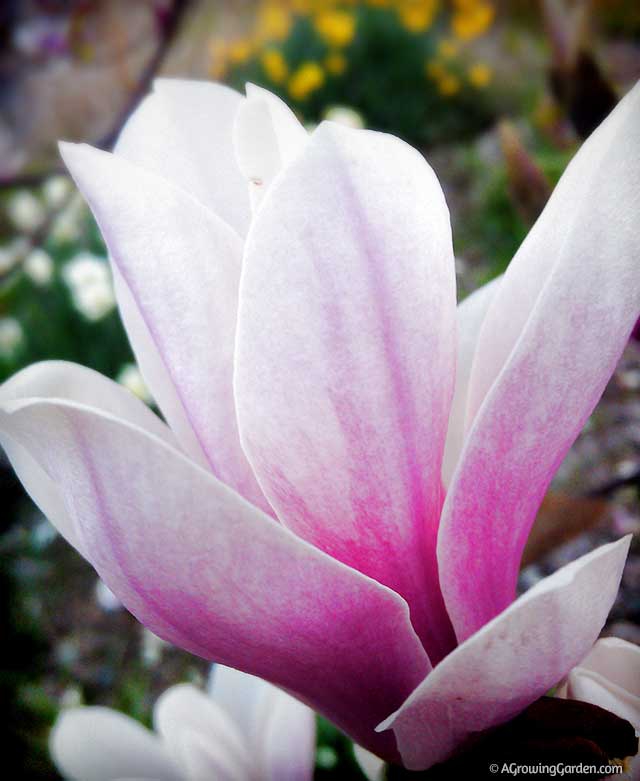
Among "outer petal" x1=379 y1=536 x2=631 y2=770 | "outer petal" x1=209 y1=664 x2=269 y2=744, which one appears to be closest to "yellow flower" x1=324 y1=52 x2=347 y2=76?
"outer petal" x1=209 y1=664 x2=269 y2=744

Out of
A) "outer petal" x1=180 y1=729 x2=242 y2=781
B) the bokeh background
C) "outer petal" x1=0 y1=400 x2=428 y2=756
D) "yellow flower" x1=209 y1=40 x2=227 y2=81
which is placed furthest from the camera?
"yellow flower" x1=209 y1=40 x2=227 y2=81

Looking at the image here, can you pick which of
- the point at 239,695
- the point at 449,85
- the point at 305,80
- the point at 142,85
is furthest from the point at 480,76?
the point at 239,695

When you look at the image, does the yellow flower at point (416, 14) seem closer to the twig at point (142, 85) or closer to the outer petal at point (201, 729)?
the twig at point (142, 85)

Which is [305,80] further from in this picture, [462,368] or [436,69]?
[462,368]

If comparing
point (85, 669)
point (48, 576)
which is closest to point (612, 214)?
point (85, 669)

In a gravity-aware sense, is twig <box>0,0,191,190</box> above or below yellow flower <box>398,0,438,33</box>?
above

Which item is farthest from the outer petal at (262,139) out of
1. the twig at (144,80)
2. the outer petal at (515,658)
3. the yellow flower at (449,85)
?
the yellow flower at (449,85)

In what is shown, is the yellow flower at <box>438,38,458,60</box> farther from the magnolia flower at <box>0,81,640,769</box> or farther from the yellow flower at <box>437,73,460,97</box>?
the magnolia flower at <box>0,81,640,769</box>

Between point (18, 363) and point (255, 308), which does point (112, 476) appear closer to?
point (255, 308)
